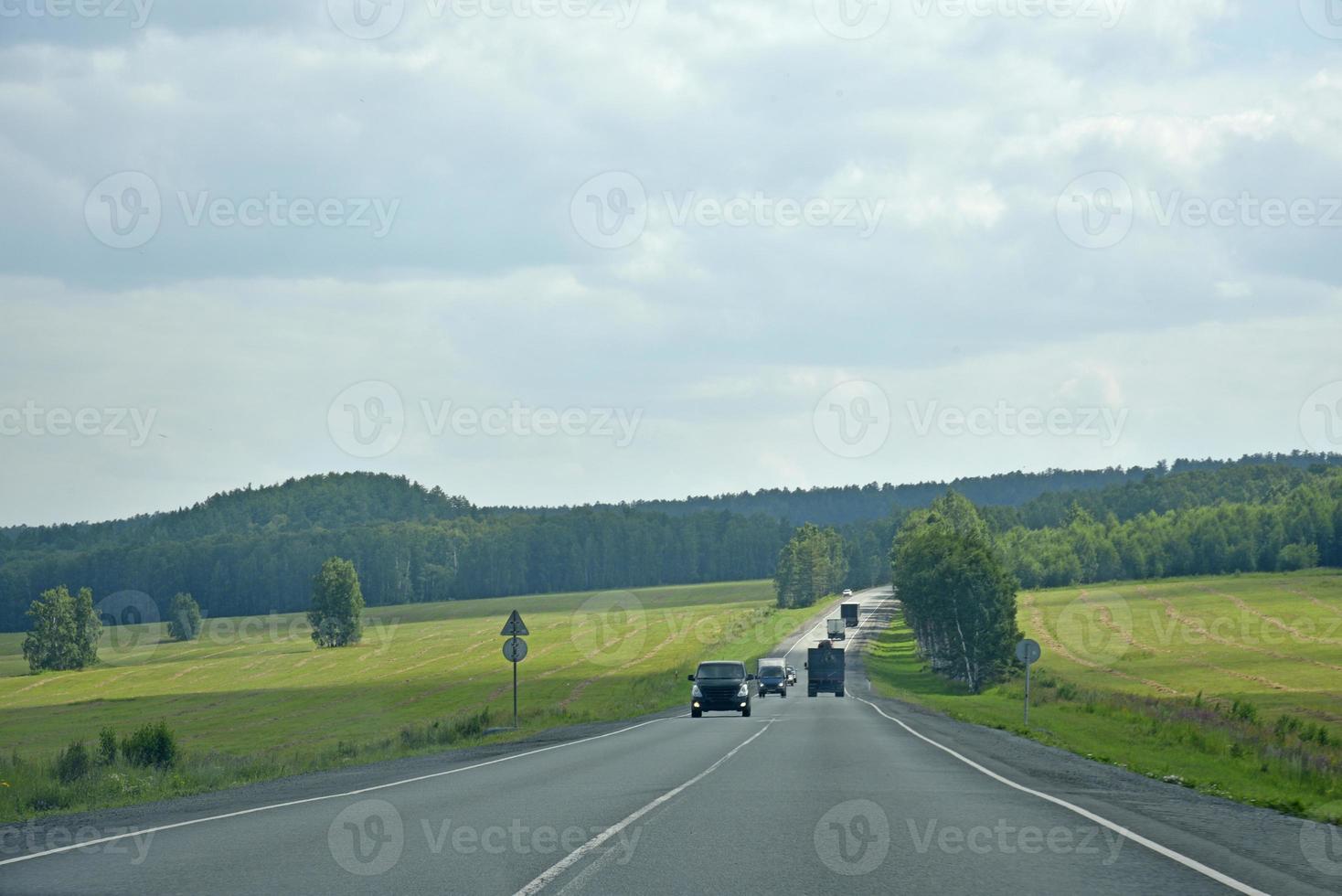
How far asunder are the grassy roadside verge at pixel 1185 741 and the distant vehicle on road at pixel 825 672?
629 cm

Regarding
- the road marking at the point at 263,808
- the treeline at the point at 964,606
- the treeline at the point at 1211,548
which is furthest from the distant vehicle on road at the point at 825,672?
the treeline at the point at 1211,548

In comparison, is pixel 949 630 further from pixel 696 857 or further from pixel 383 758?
pixel 696 857

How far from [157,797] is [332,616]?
13437 cm

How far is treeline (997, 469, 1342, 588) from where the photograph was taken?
175 meters

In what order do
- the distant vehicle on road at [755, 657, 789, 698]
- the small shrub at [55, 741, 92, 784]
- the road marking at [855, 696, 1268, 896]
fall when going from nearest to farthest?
1. the road marking at [855, 696, 1268, 896]
2. the small shrub at [55, 741, 92, 784]
3. the distant vehicle on road at [755, 657, 789, 698]

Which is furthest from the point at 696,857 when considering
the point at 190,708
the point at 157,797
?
the point at 190,708

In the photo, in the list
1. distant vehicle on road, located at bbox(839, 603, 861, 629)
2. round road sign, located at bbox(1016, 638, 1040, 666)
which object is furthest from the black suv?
distant vehicle on road, located at bbox(839, 603, 861, 629)

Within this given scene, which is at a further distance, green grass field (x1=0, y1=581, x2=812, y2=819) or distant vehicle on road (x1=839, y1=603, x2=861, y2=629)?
distant vehicle on road (x1=839, y1=603, x2=861, y2=629)

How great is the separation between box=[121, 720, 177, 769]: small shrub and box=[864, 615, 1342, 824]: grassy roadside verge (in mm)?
18421

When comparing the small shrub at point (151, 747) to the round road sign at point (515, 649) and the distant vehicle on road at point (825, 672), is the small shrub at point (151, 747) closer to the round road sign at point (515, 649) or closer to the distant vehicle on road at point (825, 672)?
the round road sign at point (515, 649)

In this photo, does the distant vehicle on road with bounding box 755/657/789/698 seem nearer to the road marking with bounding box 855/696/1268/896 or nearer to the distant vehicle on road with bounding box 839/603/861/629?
the road marking with bounding box 855/696/1268/896

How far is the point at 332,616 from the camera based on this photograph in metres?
148

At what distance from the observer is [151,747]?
25078mm

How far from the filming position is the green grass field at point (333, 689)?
26.5 metres
